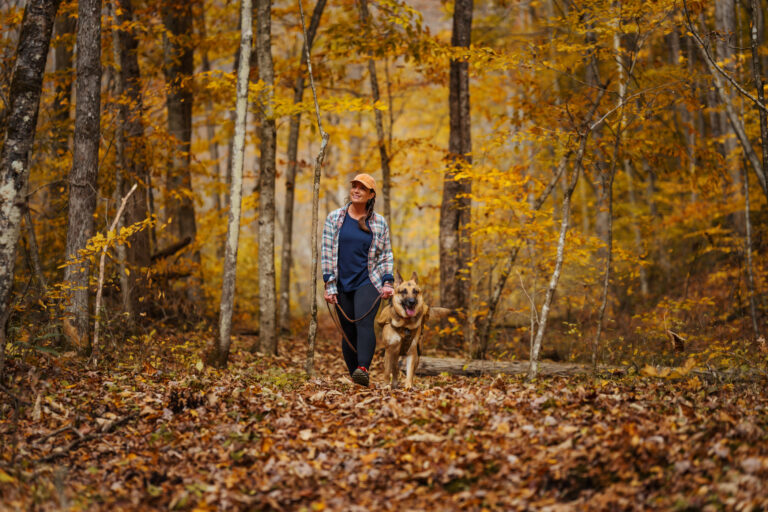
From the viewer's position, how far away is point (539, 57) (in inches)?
384

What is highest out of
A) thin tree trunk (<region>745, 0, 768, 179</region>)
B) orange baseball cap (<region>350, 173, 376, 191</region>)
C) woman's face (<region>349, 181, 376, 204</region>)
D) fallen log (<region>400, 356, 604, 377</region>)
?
thin tree trunk (<region>745, 0, 768, 179</region>)

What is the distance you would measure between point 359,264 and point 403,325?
0.86m

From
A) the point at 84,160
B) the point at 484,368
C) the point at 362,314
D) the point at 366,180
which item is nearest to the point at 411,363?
the point at 362,314

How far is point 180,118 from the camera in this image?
14.3m

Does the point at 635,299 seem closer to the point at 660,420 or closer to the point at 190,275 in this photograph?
the point at 190,275

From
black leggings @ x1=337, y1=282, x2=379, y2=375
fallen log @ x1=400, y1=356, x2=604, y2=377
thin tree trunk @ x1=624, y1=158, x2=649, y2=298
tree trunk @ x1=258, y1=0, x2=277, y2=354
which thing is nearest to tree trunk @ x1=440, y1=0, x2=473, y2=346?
fallen log @ x1=400, y1=356, x2=604, y2=377

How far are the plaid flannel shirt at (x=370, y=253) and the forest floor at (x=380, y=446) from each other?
128 cm

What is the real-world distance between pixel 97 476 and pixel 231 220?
4.74m

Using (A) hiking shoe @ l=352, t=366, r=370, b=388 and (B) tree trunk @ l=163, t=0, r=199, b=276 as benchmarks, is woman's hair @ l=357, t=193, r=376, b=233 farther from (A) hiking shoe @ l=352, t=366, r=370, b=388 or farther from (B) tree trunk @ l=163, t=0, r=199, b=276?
(B) tree trunk @ l=163, t=0, r=199, b=276

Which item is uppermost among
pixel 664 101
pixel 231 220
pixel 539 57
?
pixel 539 57

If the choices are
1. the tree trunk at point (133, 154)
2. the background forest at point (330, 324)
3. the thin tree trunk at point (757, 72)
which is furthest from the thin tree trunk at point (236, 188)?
the thin tree trunk at point (757, 72)

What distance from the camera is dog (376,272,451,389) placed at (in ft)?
21.9

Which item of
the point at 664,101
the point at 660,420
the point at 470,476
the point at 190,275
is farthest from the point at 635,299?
the point at 470,476

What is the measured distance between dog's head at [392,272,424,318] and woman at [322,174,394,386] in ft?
0.41
